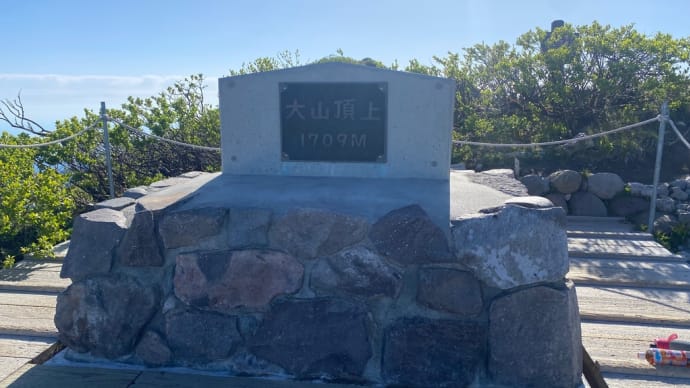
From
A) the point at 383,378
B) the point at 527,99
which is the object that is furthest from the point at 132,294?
the point at 527,99

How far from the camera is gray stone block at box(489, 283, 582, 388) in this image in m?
2.34

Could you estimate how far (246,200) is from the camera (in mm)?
2732

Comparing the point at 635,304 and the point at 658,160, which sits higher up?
the point at 658,160

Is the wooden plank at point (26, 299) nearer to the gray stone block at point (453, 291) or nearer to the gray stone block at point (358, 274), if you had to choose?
the gray stone block at point (358, 274)

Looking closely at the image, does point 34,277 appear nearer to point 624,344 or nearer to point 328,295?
point 328,295

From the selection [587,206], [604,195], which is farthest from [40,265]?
[604,195]

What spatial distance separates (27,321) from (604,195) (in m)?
6.27

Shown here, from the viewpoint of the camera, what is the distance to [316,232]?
251 centimetres

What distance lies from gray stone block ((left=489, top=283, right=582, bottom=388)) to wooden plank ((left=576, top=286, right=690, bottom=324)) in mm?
1045

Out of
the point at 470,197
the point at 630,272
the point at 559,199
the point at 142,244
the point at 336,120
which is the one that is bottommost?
the point at 630,272

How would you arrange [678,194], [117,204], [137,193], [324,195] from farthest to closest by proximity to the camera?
1. [678,194]
2. [137,193]
3. [117,204]
4. [324,195]

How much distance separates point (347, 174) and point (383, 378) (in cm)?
132

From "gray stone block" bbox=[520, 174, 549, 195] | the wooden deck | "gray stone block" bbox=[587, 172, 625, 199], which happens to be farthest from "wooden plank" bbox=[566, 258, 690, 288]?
"gray stone block" bbox=[587, 172, 625, 199]

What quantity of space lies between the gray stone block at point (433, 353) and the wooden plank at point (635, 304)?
4.14ft
